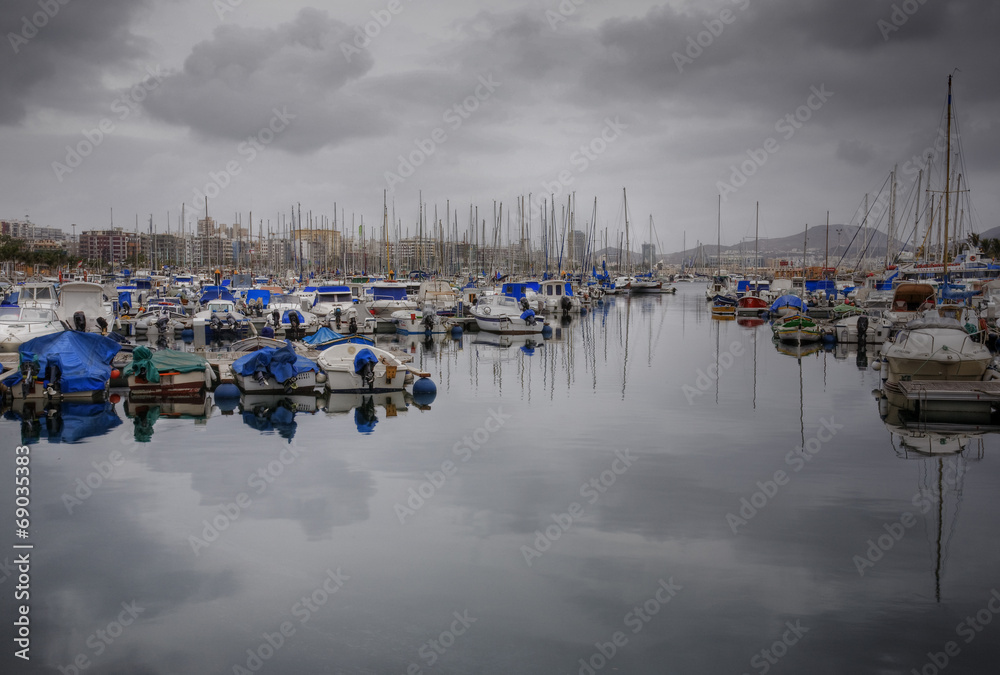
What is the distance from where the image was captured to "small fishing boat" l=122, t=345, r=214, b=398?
1017 inches

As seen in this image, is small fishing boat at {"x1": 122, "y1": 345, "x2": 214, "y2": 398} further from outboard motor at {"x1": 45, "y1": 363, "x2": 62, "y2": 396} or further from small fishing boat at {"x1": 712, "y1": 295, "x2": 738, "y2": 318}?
small fishing boat at {"x1": 712, "y1": 295, "x2": 738, "y2": 318}

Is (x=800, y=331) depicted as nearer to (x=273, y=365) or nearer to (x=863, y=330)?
(x=863, y=330)

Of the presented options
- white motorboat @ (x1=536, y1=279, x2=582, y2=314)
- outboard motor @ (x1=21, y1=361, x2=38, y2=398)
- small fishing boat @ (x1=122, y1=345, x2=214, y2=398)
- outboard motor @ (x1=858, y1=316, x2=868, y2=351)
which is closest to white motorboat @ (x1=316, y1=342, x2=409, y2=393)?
small fishing boat @ (x1=122, y1=345, x2=214, y2=398)

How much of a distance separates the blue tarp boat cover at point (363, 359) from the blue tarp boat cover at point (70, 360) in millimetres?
8236

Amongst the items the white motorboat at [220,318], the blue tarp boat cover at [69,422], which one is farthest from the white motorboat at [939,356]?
the white motorboat at [220,318]

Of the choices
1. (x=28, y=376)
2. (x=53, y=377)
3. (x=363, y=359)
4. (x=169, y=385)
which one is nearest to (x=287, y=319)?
(x=169, y=385)

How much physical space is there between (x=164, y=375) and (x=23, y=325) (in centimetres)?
1353

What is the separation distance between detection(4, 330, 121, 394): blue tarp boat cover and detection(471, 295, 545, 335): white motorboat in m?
27.5

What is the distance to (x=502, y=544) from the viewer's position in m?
12.7

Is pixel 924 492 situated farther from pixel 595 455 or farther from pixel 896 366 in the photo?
pixel 896 366

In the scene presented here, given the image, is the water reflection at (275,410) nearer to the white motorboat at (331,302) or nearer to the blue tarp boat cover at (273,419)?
the blue tarp boat cover at (273,419)

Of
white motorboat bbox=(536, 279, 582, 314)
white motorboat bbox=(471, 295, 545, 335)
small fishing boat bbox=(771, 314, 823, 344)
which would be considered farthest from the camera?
white motorboat bbox=(536, 279, 582, 314)

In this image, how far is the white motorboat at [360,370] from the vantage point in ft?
87.7

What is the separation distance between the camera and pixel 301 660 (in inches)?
364
